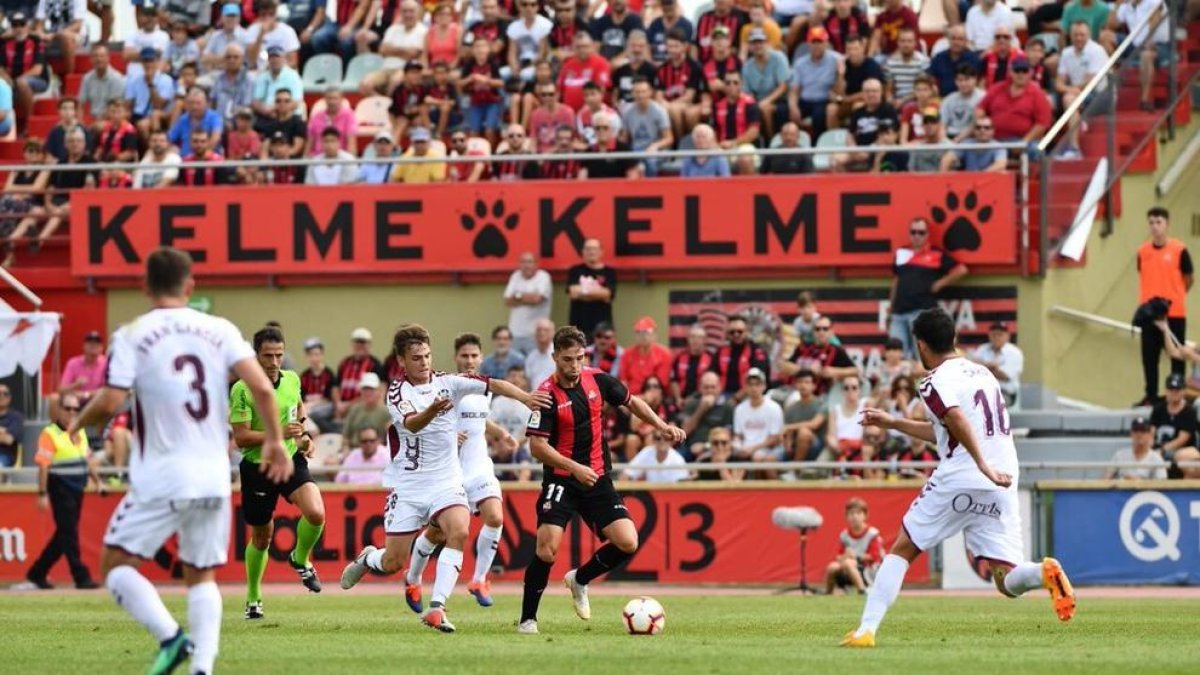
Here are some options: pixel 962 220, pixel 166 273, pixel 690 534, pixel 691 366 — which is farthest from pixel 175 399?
pixel 962 220

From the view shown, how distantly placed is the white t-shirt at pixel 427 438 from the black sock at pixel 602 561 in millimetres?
1162

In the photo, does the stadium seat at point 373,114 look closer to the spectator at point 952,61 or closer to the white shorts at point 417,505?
the spectator at point 952,61

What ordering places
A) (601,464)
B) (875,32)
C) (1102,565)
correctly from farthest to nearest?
(875,32) → (1102,565) → (601,464)

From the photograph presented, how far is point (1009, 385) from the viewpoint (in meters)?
24.7

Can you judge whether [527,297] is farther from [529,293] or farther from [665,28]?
[665,28]

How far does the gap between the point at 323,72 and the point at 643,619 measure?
17.2 m

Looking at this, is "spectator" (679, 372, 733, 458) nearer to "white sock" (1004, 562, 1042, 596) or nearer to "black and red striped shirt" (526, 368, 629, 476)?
"black and red striped shirt" (526, 368, 629, 476)

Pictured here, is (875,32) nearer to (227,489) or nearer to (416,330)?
(416,330)

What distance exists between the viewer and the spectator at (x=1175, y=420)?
920 inches

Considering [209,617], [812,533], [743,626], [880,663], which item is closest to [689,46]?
[812,533]

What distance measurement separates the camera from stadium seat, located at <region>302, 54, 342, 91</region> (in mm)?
30484

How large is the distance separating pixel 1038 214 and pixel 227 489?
17.0m

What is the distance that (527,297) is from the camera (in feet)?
87.6

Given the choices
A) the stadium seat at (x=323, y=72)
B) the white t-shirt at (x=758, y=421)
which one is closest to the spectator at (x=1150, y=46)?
the white t-shirt at (x=758, y=421)
